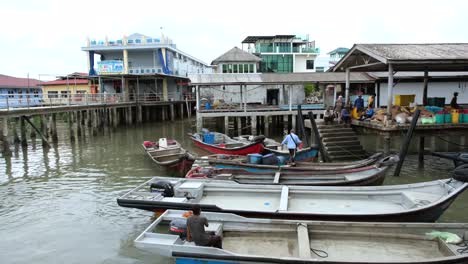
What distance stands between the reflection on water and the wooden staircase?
225 centimetres

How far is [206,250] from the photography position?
6.03 meters

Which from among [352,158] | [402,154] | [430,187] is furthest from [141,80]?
[430,187]

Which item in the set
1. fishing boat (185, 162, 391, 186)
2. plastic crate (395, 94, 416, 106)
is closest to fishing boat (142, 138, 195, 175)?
fishing boat (185, 162, 391, 186)

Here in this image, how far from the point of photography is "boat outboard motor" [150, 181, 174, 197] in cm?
917

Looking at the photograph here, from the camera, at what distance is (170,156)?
16266 mm

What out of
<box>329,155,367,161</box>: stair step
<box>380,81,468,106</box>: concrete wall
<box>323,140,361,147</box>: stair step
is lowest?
<box>329,155,367,161</box>: stair step

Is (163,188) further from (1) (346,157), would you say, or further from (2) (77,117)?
(2) (77,117)

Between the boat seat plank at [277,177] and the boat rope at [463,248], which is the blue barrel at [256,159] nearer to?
the boat seat plank at [277,177]

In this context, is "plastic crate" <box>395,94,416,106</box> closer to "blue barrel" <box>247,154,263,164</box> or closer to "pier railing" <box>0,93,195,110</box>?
"blue barrel" <box>247,154,263,164</box>

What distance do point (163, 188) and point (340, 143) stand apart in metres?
10.1

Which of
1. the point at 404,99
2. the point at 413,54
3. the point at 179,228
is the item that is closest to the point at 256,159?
the point at 179,228

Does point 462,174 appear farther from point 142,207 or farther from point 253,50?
point 253,50

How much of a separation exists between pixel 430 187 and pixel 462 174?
110cm

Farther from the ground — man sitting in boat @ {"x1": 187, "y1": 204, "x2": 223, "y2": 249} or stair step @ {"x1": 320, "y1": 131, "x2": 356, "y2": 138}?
stair step @ {"x1": 320, "y1": 131, "x2": 356, "y2": 138}
